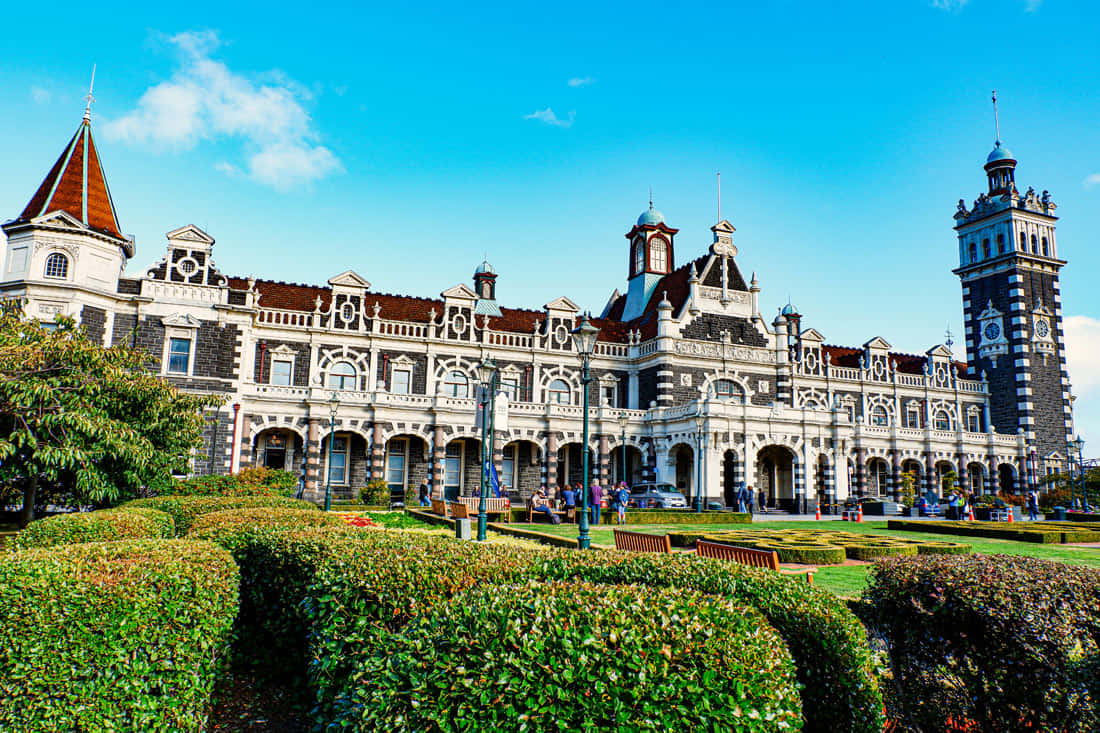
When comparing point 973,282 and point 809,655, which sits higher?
point 973,282

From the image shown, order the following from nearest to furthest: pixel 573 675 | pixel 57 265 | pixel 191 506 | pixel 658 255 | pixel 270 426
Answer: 1. pixel 573 675
2. pixel 191 506
3. pixel 57 265
4. pixel 270 426
5. pixel 658 255

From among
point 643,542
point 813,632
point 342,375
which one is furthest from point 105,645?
point 342,375

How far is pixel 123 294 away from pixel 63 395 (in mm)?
21327

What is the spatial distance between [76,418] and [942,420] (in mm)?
60099

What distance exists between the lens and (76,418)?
53.0 feet

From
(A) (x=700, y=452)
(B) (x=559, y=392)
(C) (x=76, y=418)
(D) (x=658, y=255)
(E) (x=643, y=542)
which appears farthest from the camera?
(D) (x=658, y=255)

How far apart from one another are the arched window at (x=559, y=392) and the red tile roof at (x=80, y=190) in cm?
2515

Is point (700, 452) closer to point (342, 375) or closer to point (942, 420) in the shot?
point (342, 375)

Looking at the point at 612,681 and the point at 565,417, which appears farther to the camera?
the point at 565,417

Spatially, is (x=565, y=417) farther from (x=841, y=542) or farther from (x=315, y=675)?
(x=315, y=675)

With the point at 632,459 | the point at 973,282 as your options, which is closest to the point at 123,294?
the point at 632,459

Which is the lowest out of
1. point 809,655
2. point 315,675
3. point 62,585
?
point 315,675

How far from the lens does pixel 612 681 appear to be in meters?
4.00

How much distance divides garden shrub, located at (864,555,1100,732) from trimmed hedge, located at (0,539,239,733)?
6.27 m
